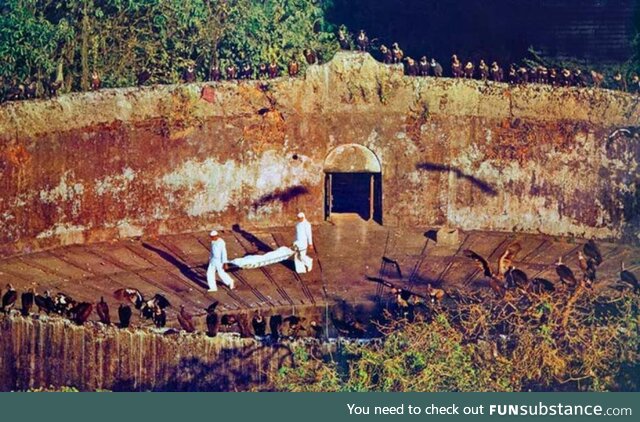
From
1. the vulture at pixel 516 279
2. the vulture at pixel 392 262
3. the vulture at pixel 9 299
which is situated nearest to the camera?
the vulture at pixel 9 299

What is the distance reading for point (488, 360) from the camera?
3142 cm

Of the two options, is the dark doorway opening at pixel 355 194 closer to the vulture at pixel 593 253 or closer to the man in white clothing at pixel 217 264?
the man in white clothing at pixel 217 264

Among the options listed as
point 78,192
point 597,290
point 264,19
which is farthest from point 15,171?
point 597,290

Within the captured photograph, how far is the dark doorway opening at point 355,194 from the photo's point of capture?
136 ft

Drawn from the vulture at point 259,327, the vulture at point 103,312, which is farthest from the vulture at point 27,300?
the vulture at point 259,327

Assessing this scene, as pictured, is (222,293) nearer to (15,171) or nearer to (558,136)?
(15,171)

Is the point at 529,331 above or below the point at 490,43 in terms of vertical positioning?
below

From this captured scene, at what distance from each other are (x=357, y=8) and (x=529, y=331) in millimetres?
19068

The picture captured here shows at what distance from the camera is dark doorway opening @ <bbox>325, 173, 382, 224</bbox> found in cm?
4156

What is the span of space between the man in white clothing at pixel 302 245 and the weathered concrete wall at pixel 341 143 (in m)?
3.27

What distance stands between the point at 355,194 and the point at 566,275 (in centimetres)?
891

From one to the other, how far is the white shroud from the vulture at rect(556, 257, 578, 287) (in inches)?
226

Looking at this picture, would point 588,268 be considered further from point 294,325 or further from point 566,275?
point 294,325

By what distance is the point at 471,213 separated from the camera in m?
41.2
